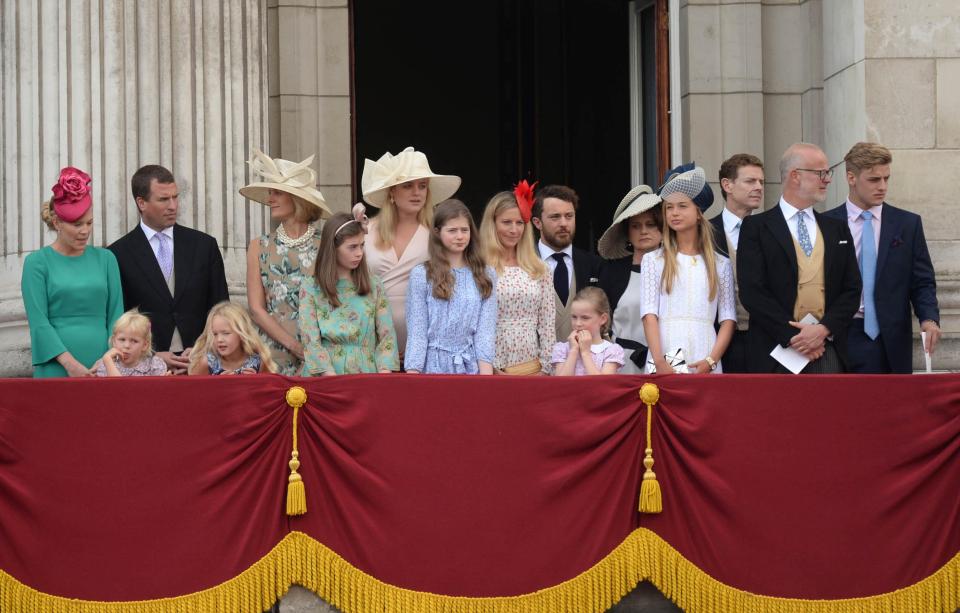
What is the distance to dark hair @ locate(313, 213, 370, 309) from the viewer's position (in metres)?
8.34

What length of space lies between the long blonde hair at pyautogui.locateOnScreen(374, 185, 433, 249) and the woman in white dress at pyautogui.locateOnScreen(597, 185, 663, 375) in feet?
3.43

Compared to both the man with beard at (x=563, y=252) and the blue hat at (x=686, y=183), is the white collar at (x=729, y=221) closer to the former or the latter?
the blue hat at (x=686, y=183)

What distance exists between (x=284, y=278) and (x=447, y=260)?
0.96 m

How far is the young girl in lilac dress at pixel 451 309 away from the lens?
8430 millimetres

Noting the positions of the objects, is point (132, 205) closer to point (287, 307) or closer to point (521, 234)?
point (287, 307)

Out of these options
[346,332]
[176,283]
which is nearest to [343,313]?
[346,332]

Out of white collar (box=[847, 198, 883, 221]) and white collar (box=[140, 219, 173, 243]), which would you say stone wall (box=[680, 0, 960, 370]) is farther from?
white collar (box=[140, 219, 173, 243])

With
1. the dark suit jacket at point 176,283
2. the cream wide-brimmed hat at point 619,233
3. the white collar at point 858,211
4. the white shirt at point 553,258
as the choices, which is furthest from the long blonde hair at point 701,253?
the dark suit jacket at point 176,283

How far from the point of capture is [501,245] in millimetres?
8828

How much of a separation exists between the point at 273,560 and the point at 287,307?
1764mm

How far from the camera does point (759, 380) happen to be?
303 inches

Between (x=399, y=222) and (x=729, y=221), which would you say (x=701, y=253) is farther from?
(x=399, y=222)

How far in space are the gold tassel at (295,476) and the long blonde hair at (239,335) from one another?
0.70m

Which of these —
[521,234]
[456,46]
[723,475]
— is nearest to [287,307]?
[521,234]
